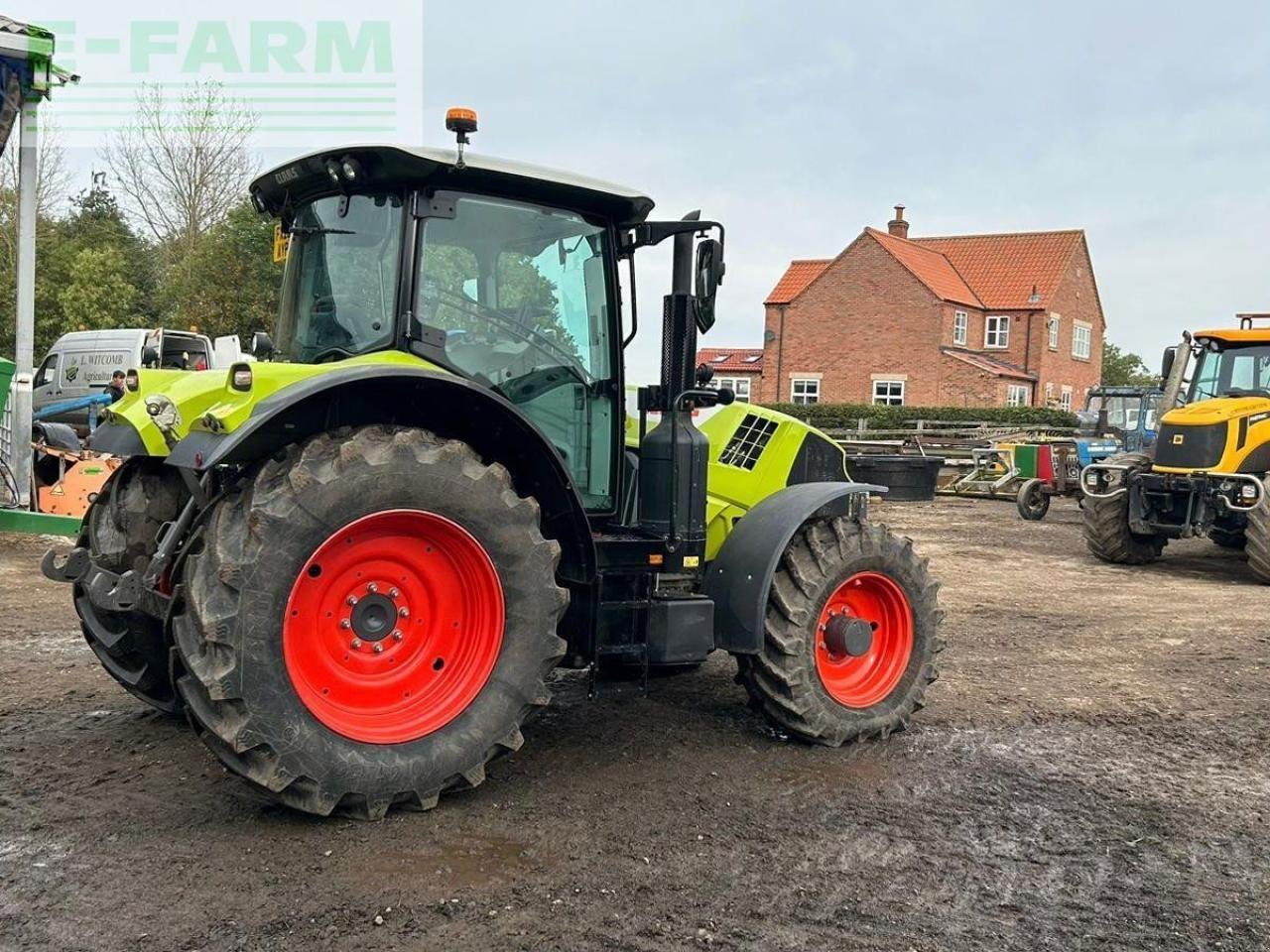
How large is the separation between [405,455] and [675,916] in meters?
1.70

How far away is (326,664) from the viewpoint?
12.4ft

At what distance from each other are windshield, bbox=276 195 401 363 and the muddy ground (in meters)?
1.72

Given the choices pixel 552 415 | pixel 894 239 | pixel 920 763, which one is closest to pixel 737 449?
pixel 552 415

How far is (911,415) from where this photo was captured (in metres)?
33.5

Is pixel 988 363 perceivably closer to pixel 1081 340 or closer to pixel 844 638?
pixel 1081 340

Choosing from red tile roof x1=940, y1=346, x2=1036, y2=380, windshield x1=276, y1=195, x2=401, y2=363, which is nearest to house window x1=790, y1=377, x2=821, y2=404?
red tile roof x1=940, y1=346, x2=1036, y2=380

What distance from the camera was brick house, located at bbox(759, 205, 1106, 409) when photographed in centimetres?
3722

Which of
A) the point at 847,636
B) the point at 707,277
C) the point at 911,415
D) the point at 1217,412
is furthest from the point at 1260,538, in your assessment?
the point at 911,415

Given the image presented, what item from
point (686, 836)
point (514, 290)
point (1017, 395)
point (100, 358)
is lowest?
point (686, 836)

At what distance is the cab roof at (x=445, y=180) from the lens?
402cm

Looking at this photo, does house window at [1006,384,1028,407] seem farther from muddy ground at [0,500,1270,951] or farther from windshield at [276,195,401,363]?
windshield at [276,195,401,363]

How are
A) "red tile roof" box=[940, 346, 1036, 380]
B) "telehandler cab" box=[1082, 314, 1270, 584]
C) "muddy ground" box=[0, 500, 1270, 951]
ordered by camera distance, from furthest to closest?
"red tile roof" box=[940, 346, 1036, 380] < "telehandler cab" box=[1082, 314, 1270, 584] < "muddy ground" box=[0, 500, 1270, 951]

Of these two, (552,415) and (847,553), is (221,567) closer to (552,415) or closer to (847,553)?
(552,415)

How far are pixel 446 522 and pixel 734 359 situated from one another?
4159 cm
